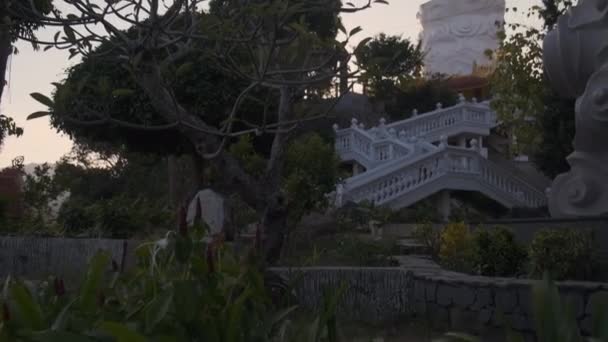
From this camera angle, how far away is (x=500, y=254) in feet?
21.2

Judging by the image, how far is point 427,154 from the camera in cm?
1777

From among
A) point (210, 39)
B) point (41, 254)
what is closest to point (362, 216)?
point (41, 254)

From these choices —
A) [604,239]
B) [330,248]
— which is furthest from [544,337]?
[330,248]

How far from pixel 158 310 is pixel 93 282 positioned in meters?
0.52

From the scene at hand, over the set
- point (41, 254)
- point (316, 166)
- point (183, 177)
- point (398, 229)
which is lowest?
point (41, 254)

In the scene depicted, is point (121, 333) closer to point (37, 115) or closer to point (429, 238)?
point (37, 115)

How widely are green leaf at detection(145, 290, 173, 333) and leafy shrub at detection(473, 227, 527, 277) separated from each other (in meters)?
5.07

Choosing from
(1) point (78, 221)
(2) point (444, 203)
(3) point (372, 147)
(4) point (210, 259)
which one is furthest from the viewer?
(3) point (372, 147)

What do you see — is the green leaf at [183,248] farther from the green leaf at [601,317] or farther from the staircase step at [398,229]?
the staircase step at [398,229]

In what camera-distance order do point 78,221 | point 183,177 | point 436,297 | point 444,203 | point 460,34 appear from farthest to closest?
1. point 460,34
2. point 183,177
3. point 444,203
4. point 78,221
5. point 436,297

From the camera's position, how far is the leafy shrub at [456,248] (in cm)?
737

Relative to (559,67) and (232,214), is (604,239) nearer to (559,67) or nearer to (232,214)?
(559,67)

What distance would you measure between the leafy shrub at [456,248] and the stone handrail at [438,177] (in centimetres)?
810

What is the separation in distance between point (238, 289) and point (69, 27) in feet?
8.45
